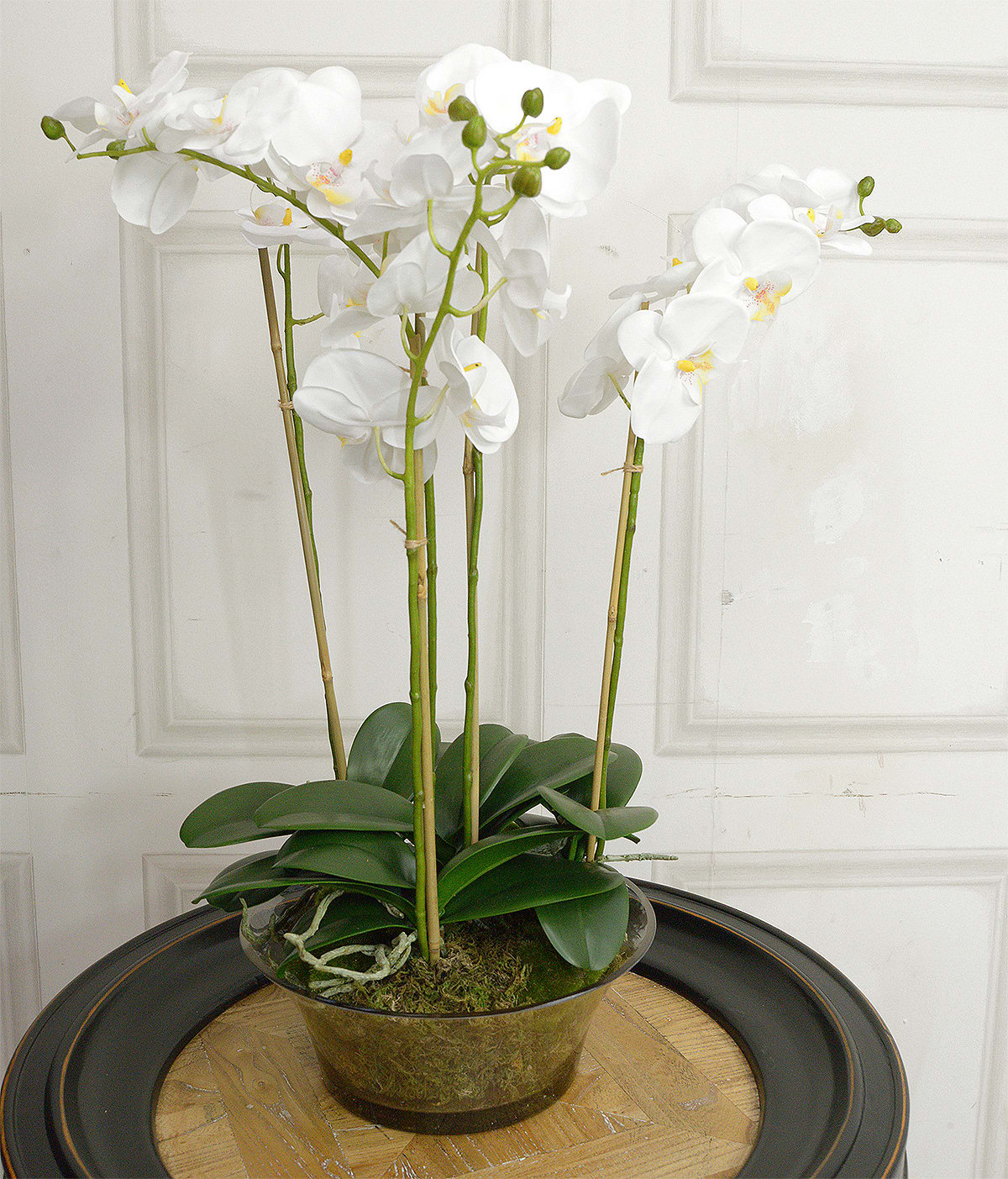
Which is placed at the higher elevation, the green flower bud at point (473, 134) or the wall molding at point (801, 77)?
the wall molding at point (801, 77)

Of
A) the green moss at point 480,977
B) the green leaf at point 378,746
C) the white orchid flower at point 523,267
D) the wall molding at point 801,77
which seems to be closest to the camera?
the white orchid flower at point 523,267

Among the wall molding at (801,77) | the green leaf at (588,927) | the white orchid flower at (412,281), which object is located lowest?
the green leaf at (588,927)

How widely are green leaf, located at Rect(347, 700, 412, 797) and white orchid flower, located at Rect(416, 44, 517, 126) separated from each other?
17.9 inches

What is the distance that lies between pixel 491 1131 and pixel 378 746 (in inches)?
11.9

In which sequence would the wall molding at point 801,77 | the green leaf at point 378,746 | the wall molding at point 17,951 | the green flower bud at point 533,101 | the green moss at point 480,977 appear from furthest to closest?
the wall molding at point 17,951, the wall molding at point 801,77, the green leaf at point 378,746, the green moss at point 480,977, the green flower bud at point 533,101

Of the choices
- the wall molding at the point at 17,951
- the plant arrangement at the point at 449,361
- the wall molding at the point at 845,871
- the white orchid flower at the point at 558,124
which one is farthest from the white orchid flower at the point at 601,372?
the wall molding at the point at 17,951

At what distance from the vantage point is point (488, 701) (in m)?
1.14

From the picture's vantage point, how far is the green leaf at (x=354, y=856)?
0.64m

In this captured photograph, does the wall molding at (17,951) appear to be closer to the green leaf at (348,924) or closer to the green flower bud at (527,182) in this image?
the green leaf at (348,924)

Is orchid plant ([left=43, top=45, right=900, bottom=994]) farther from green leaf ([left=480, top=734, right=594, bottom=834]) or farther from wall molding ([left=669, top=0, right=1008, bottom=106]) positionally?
wall molding ([left=669, top=0, right=1008, bottom=106])

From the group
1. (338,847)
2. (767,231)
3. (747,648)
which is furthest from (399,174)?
(747,648)

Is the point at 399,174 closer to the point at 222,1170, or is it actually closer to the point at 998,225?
the point at 222,1170

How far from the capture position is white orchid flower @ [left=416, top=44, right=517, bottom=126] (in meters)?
0.54

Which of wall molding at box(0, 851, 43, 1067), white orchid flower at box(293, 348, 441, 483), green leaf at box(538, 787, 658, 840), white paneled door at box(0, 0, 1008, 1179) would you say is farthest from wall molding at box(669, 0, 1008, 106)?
wall molding at box(0, 851, 43, 1067)
